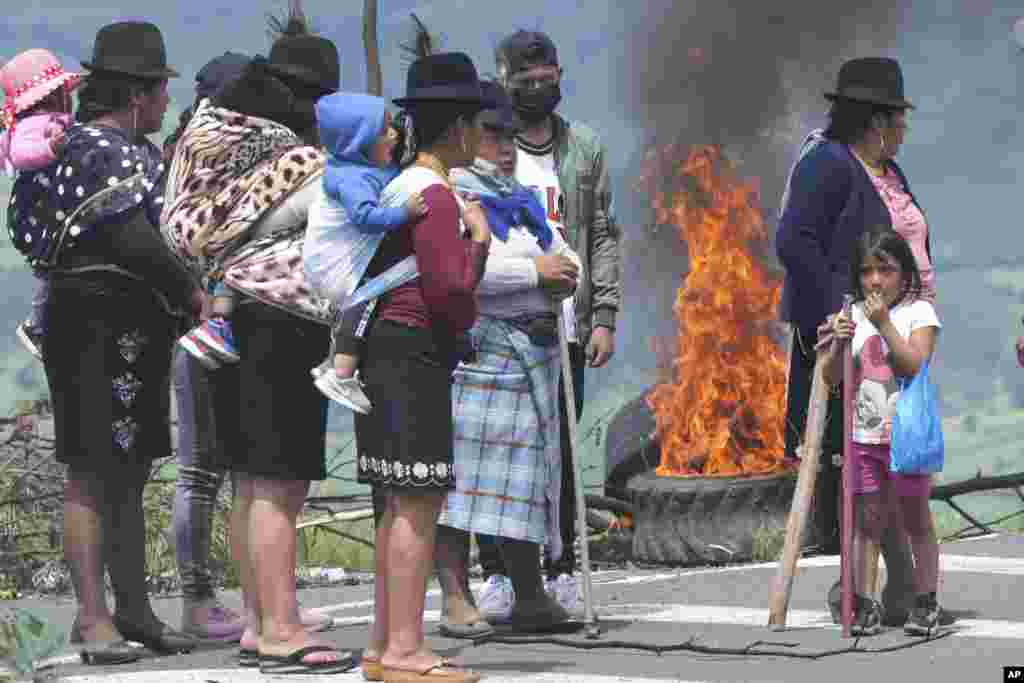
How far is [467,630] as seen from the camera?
987 cm

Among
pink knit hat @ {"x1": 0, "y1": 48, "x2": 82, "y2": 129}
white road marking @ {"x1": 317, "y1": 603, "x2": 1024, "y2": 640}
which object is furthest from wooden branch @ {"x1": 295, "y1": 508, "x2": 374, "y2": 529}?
pink knit hat @ {"x1": 0, "y1": 48, "x2": 82, "y2": 129}

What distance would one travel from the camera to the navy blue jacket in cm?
1014

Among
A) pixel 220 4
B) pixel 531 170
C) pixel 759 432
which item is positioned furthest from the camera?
pixel 220 4

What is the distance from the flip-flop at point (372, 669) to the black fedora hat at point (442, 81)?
172cm

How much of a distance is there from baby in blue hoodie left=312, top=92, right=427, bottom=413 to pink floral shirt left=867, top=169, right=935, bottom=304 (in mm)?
2140

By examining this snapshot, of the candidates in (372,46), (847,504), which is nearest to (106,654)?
(847,504)

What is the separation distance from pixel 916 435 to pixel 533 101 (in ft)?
6.60

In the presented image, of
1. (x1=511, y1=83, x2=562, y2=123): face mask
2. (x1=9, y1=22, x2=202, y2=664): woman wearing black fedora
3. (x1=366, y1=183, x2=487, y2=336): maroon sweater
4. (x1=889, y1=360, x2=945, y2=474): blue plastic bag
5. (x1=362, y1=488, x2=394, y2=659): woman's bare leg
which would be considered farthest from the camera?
(x1=511, y1=83, x2=562, y2=123): face mask

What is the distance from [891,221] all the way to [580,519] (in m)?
1.57

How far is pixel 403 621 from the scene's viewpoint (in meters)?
8.62

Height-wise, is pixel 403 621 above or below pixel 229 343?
below

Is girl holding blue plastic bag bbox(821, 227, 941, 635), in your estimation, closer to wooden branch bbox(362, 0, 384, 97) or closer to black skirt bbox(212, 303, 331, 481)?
black skirt bbox(212, 303, 331, 481)

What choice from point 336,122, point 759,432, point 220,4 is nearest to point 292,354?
point 336,122

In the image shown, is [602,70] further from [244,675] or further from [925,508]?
[244,675]
